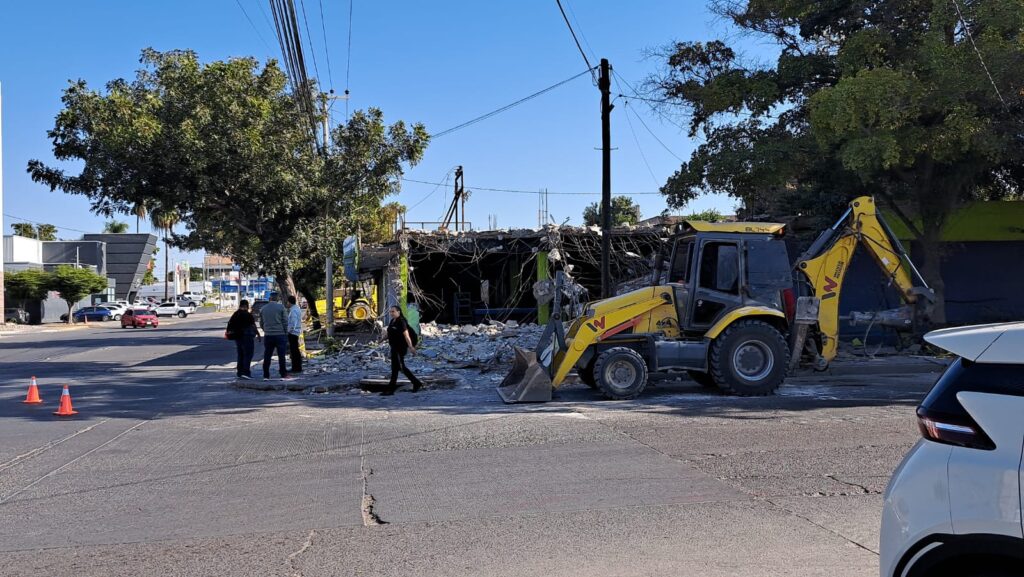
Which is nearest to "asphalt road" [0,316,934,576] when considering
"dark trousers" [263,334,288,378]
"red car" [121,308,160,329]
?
"dark trousers" [263,334,288,378]

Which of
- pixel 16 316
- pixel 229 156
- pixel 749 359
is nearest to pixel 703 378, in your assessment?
pixel 749 359

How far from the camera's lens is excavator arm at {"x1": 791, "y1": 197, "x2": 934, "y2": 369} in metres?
13.8

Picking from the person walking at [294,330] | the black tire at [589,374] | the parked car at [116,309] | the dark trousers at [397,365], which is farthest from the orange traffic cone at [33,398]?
the parked car at [116,309]

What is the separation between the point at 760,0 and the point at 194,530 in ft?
55.7

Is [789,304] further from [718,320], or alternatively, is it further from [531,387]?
[531,387]

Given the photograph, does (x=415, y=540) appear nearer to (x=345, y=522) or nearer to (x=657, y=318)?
(x=345, y=522)

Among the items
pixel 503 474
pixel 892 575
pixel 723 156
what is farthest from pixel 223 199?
pixel 892 575

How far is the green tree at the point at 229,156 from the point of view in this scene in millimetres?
24047

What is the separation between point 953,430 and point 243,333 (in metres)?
15.4

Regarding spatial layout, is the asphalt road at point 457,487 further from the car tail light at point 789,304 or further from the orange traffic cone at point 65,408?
the car tail light at point 789,304

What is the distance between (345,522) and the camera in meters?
6.30

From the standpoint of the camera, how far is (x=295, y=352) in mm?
18297

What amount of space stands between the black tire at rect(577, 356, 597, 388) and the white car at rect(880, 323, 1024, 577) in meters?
10.3

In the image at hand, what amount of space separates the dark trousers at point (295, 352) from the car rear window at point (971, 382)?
16.2m
